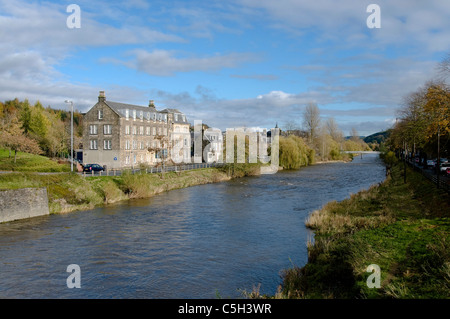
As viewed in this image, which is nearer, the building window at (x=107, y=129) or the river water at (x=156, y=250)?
the river water at (x=156, y=250)

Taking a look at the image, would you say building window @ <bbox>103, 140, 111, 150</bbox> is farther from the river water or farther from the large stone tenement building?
the river water

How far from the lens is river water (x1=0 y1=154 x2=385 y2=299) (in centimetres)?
1345

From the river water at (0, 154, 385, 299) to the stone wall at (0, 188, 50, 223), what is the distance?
91cm

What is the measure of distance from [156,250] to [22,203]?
13.2 meters

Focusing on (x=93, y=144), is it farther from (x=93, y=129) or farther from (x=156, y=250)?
(x=156, y=250)

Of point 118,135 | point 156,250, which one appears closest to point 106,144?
point 118,135

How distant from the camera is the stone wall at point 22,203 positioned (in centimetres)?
2420

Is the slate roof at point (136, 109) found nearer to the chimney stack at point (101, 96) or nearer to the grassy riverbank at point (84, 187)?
the chimney stack at point (101, 96)

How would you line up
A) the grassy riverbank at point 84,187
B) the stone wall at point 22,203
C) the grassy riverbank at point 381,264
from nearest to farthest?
the grassy riverbank at point 381,264 → the stone wall at point 22,203 → the grassy riverbank at point 84,187

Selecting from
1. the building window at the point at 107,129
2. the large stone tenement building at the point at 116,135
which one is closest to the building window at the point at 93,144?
the large stone tenement building at the point at 116,135

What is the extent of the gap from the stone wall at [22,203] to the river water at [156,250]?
91 centimetres

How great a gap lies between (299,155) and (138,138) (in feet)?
128

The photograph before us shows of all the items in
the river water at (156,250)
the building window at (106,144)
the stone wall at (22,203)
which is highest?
the building window at (106,144)

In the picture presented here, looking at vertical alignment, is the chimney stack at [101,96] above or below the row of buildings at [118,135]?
above
